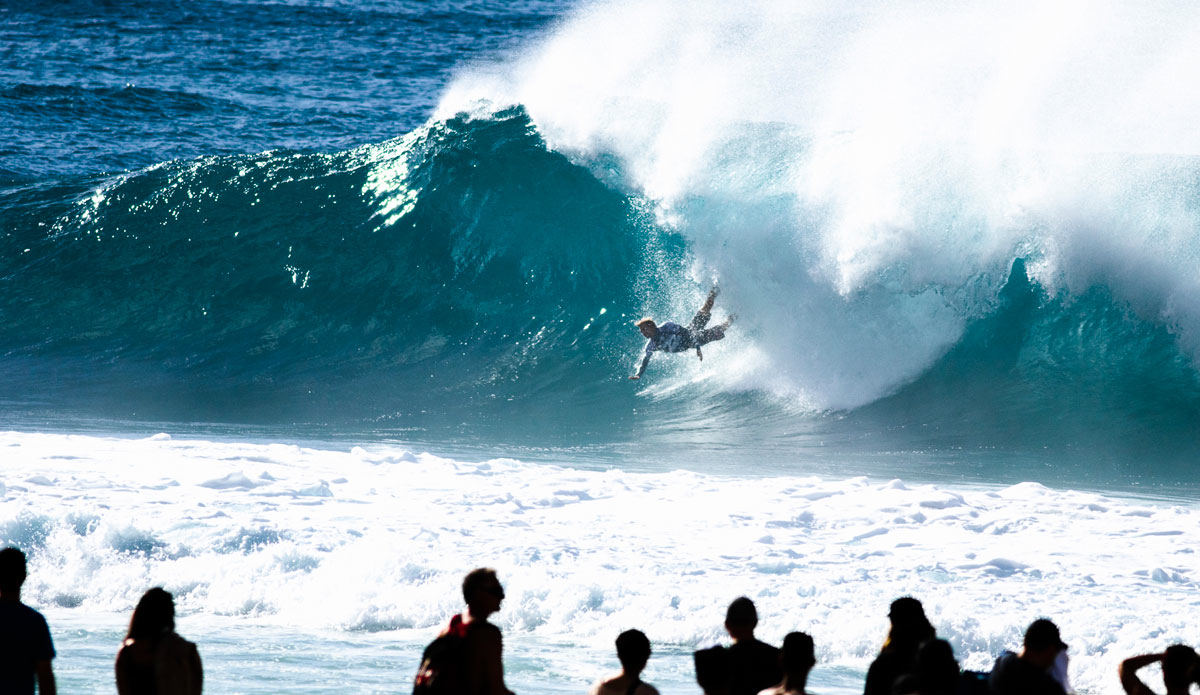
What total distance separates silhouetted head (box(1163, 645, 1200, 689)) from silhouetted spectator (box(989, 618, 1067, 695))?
0.32 metres

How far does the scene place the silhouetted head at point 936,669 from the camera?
10.1 feet

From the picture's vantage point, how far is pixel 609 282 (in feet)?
52.1

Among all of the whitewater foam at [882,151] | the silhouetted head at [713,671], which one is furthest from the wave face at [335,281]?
the silhouetted head at [713,671]

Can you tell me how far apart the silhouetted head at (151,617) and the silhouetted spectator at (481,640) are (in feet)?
2.46

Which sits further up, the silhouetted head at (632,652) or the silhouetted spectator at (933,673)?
the silhouetted head at (632,652)

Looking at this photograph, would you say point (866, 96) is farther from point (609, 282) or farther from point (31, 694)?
point (31, 694)

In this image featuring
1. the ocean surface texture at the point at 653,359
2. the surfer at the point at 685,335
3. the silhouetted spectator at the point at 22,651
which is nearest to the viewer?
the silhouetted spectator at the point at 22,651

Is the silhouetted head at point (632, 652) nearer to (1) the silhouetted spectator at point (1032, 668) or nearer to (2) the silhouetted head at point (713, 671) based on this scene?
(2) the silhouetted head at point (713, 671)

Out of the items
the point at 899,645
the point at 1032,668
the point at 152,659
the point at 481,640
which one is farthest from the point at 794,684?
the point at 152,659

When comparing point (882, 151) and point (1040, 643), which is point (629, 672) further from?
point (882, 151)

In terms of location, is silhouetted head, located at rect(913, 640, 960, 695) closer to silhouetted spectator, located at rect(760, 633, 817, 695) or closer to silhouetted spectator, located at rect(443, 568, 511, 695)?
silhouetted spectator, located at rect(760, 633, 817, 695)

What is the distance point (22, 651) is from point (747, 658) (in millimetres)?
1998

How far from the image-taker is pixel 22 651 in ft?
10.9

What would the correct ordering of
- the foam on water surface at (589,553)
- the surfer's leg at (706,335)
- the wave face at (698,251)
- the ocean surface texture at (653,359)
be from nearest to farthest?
the foam on water surface at (589,553)
the ocean surface texture at (653,359)
the surfer's leg at (706,335)
the wave face at (698,251)
